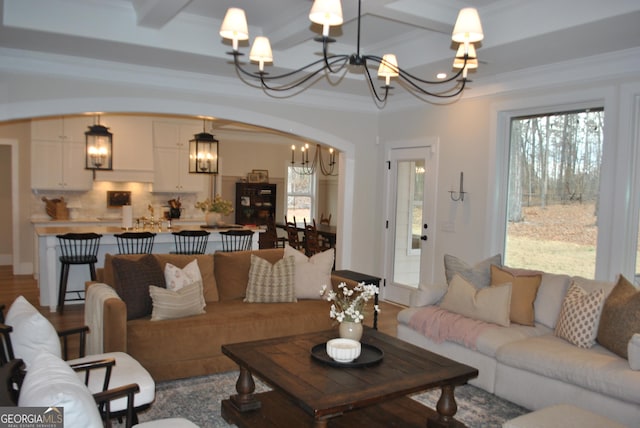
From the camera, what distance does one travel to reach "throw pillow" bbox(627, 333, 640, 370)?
308 cm

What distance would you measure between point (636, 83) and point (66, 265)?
6.01 meters

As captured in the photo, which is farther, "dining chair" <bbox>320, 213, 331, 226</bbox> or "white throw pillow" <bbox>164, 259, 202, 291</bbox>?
"dining chair" <bbox>320, 213, 331, 226</bbox>

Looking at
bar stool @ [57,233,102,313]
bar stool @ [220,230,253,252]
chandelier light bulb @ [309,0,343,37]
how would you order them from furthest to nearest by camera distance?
bar stool @ [220,230,253,252] → bar stool @ [57,233,102,313] → chandelier light bulb @ [309,0,343,37]

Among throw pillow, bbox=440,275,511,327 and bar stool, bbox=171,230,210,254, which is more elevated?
bar stool, bbox=171,230,210,254

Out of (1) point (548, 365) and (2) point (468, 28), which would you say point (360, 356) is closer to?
(1) point (548, 365)

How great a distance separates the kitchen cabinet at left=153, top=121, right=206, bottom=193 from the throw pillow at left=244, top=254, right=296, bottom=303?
15.5ft

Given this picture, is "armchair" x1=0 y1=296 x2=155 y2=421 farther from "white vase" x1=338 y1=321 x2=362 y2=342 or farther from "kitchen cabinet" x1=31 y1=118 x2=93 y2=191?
"kitchen cabinet" x1=31 y1=118 x2=93 y2=191

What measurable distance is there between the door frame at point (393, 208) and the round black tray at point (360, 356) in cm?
314

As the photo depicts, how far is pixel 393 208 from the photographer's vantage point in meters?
6.98

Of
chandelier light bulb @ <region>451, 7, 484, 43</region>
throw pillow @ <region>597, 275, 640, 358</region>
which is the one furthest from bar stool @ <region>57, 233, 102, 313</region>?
throw pillow @ <region>597, 275, 640, 358</region>

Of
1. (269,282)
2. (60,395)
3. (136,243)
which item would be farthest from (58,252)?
(60,395)

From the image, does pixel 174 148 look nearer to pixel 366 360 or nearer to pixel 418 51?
pixel 418 51

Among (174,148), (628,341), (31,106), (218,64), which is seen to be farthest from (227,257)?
(174,148)

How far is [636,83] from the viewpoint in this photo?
4320 millimetres
